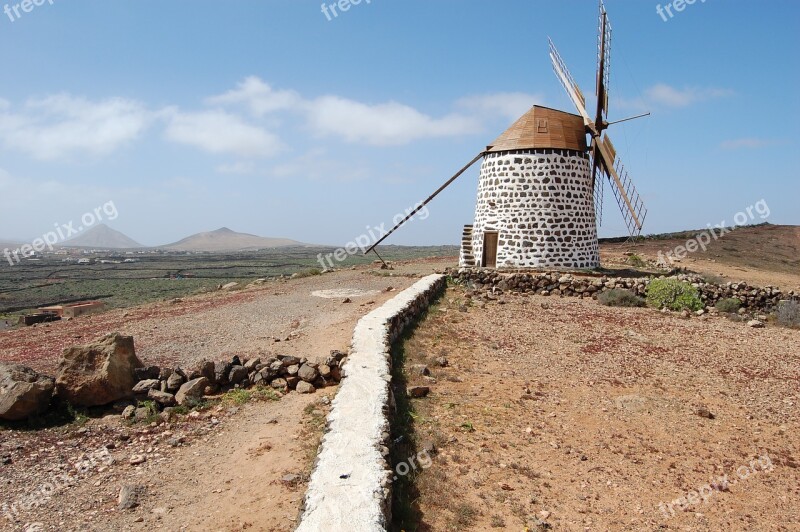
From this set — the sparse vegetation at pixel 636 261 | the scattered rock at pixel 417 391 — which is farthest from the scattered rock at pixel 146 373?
the sparse vegetation at pixel 636 261

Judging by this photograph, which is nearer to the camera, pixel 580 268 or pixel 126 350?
pixel 126 350

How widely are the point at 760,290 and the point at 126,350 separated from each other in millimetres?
15927

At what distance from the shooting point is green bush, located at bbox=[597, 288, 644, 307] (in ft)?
47.0

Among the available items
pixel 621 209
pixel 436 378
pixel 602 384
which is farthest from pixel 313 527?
pixel 621 209

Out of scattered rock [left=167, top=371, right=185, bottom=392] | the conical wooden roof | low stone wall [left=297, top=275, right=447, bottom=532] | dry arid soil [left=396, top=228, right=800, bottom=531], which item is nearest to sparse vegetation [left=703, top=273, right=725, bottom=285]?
dry arid soil [left=396, top=228, right=800, bottom=531]

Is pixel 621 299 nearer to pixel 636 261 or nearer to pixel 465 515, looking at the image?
pixel 636 261

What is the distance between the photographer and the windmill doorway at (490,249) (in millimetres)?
18250

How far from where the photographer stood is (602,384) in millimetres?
7613

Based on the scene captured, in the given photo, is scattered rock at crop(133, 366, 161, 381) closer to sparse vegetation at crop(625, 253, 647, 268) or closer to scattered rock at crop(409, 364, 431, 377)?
scattered rock at crop(409, 364, 431, 377)

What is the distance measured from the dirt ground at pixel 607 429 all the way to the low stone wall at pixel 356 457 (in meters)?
0.55

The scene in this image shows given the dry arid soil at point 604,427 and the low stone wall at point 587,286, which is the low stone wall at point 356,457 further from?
the low stone wall at point 587,286

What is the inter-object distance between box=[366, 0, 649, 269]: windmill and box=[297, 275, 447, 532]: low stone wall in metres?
11.3

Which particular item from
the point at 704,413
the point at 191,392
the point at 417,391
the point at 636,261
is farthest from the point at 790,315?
the point at 191,392

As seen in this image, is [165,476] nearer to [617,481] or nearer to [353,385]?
[353,385]
